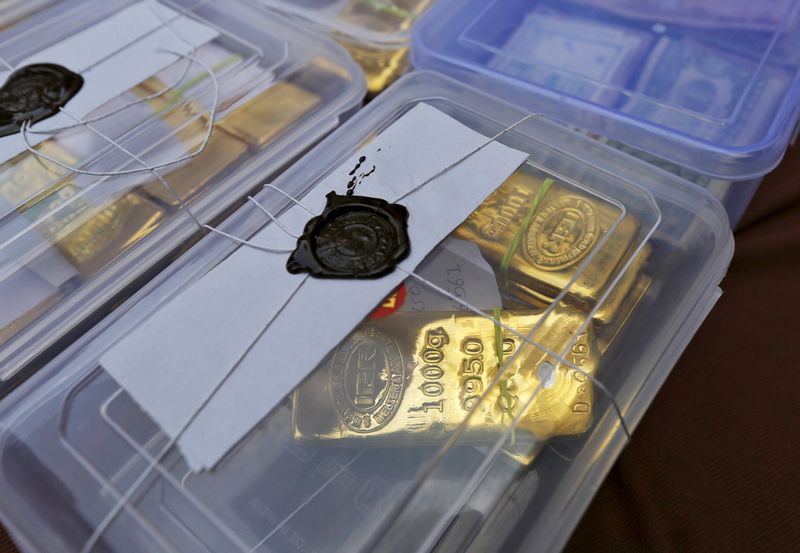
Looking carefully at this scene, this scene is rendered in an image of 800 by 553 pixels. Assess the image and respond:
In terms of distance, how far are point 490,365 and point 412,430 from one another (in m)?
0.07

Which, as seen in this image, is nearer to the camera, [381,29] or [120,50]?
[120,50]

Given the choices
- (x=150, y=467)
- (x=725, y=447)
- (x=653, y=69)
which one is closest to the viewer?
(x=150, y=467)

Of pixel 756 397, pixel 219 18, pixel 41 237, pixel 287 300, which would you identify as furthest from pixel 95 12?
pixel 756 397

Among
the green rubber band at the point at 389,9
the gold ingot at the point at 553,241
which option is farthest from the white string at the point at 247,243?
the green rubber band at the point at 389,9

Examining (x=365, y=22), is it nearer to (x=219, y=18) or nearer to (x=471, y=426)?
(x=219, y=18)

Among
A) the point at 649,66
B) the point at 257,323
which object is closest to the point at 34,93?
the point at 257,323

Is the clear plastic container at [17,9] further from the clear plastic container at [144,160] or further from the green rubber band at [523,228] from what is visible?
the green rubber band at [523,228]

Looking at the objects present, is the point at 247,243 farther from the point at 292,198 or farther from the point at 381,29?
the point at 381,29

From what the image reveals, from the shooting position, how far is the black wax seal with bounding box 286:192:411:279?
413mm

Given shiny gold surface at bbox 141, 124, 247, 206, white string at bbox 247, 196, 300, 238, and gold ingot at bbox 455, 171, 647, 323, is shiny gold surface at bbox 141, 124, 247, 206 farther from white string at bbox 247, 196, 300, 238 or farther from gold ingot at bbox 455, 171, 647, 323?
gold ingot at bbox 455, 171, 647, 323

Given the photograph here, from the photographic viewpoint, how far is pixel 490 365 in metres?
0.41

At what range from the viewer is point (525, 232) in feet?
1.53

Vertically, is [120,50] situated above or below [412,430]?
above

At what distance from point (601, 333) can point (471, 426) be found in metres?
0.12
